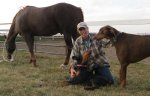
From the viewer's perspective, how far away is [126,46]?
23.9 feet

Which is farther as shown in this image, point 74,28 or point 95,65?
point 74,28

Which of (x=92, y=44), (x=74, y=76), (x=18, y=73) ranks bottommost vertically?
(x=18, y=73)

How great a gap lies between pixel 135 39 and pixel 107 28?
59 cm

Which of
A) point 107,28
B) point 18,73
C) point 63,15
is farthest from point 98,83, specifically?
point 63,15

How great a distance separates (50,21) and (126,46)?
3.71m

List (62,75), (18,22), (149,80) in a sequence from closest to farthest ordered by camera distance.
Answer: (149,80)
(62,75)
(18,22)

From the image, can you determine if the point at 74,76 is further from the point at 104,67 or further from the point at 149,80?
the point at 149,80

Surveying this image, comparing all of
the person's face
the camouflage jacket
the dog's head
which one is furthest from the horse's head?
the dog's head

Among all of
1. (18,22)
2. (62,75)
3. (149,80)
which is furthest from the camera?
(18,22)

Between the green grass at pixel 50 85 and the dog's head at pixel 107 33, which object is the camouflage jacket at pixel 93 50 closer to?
the dog's head at pixel 107 33

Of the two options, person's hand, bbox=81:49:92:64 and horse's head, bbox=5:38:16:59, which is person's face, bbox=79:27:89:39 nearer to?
person's hand, bbox=81:49:92:64

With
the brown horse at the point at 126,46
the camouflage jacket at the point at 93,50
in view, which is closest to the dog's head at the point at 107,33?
the brown horse at the point at 126,46

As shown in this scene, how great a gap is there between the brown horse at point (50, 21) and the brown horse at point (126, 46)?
281cm

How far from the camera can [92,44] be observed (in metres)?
7.57
